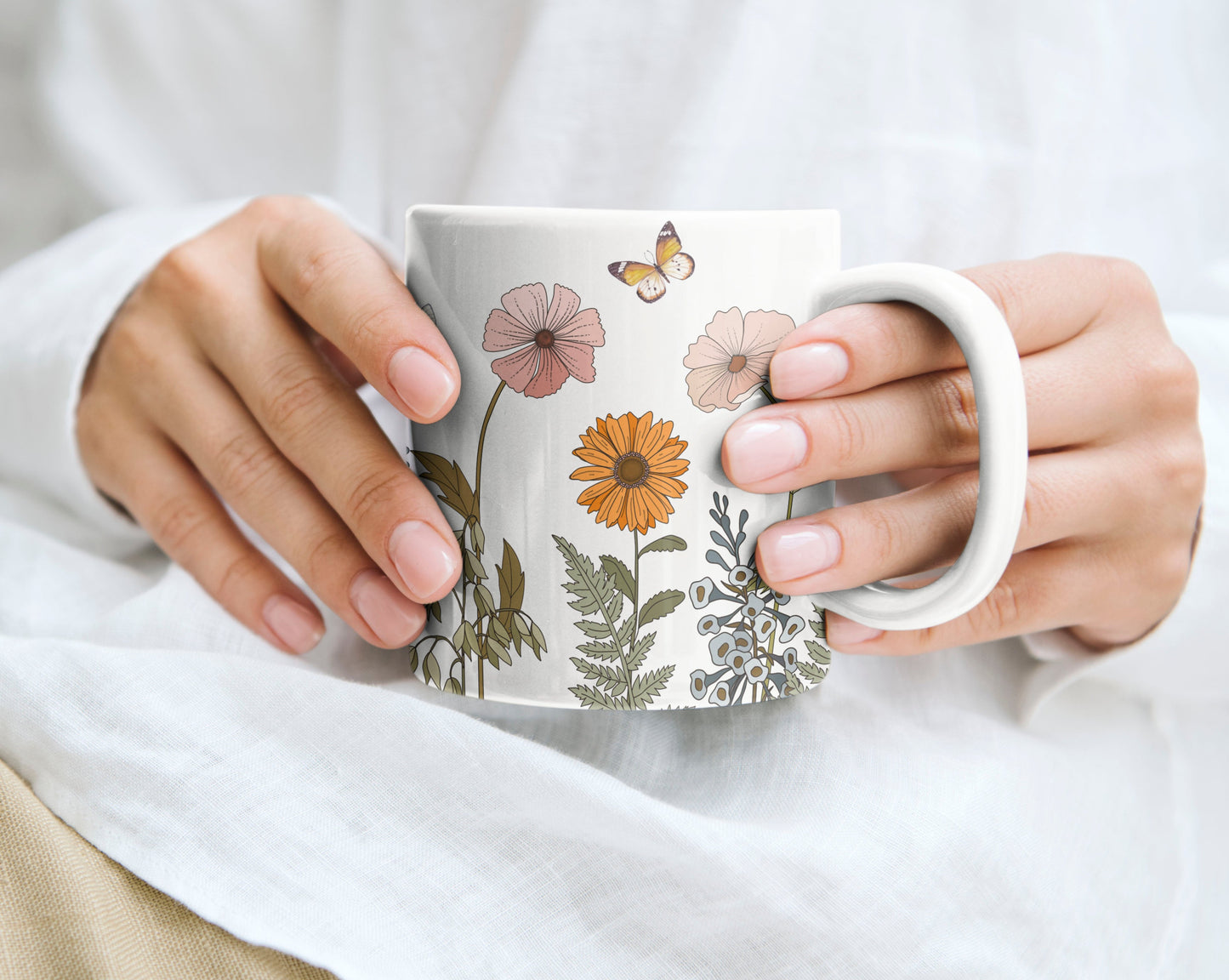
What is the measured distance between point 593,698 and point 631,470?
0.38 ft

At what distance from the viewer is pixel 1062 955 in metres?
0.46

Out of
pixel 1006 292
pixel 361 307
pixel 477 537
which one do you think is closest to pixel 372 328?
pixel 361 307

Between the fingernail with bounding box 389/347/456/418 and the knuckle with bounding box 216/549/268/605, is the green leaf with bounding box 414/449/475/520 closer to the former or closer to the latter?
the fingernail with bounding box 389/347/456/418

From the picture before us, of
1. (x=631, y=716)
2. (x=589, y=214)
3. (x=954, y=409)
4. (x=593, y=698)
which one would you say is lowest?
(x=631, y=716)

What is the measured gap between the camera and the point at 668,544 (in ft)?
1.35

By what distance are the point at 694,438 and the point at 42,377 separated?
20.4 inches

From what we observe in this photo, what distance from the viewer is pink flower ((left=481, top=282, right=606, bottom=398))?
0.39 m

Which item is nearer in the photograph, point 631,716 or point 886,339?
point 886,339

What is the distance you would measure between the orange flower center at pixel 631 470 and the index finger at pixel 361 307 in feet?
0.29

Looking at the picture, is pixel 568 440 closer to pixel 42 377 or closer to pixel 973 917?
pixel 973 917

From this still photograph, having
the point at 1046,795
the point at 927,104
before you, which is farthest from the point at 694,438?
the point at 927,104

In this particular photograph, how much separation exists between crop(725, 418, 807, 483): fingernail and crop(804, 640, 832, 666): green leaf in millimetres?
107

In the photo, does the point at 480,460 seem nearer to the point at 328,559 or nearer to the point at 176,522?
the point at 328,559

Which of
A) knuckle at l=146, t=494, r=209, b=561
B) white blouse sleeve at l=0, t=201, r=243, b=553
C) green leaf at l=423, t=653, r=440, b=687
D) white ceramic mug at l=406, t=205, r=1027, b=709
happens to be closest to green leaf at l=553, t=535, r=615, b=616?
white ceramic mug at l=406, t=205, r=1027, b=709
